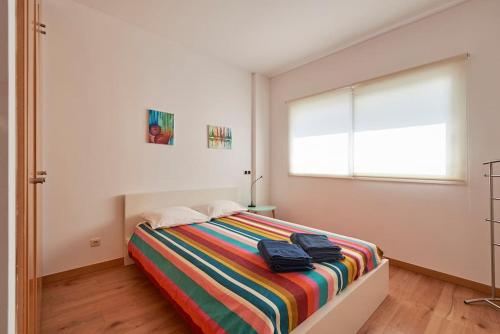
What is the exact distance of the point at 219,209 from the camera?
3.10 meters

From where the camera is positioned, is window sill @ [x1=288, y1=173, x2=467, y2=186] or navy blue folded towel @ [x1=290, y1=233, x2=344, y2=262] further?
window sill @ [x1=288, y1=173, x2=467, y2=186]

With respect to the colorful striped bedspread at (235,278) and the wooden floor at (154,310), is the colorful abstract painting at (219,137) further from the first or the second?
the wooden floor at (154,310)

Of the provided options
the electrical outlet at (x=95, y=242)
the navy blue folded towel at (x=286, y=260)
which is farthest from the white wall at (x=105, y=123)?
the navy blue folded towel at (x=286, y=260)

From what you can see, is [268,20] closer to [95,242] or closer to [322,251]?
[322,251]

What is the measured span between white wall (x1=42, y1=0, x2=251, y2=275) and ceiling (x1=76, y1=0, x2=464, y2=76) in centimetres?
29

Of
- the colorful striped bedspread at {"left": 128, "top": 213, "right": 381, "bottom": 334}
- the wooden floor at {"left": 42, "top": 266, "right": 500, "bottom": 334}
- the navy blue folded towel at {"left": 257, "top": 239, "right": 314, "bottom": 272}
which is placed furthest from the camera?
the wooden floor at {"left": 42, "top": 266, "right": 500, "bottom": 334}

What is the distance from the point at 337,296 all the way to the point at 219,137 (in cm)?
274

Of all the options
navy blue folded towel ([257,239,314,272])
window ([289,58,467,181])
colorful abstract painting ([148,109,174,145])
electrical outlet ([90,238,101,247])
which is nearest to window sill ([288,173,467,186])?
window ([289,58,467,181])

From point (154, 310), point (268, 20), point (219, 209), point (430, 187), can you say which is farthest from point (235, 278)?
point (268, 20)

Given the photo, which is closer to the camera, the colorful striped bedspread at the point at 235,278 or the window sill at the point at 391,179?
the colorful striped bedspread at the point at 235,278

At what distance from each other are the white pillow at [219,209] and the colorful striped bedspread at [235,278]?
1.93ft

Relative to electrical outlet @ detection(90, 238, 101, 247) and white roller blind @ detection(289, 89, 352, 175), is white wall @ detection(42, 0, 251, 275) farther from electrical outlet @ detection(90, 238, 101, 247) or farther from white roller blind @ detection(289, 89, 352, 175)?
white roller blind @ detection(289, 89, 352, 175)

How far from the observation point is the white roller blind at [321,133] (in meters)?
3.30

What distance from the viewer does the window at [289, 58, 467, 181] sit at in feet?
7.90
